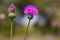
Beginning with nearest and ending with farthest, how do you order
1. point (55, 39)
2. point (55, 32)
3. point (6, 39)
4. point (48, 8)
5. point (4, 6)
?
1. point (6, 39)
2. point (55, 39)
3. point (55, 32)
4. point (4, 6)
5. point (48, 8)

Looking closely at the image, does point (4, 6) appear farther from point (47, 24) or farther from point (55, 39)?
point (55, 39)

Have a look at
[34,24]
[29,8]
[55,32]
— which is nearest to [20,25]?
[34,24]

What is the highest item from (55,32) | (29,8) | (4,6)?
(29,8)

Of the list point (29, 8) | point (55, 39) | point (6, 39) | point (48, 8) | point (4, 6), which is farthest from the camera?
point (48, 8)

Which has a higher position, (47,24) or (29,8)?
(29,8)

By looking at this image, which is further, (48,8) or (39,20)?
(48,8)

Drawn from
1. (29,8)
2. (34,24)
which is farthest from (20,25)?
(29,8)

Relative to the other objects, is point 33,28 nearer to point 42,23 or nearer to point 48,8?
point 42,23
